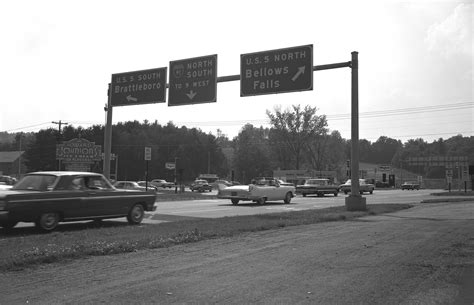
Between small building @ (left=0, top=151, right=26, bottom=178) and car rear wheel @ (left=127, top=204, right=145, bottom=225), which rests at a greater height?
small building @ (left=0, top=151, right=26, bottom=178)

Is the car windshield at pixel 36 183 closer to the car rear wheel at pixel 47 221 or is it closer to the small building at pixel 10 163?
the car rear wheel at pixel 47 221

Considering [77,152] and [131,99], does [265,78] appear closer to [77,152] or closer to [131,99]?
[131,99]

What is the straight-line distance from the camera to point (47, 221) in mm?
12438

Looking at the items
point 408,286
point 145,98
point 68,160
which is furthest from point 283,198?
point 408,286

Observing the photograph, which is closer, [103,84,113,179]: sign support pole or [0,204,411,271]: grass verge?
[0,204,411,271]: grass verge

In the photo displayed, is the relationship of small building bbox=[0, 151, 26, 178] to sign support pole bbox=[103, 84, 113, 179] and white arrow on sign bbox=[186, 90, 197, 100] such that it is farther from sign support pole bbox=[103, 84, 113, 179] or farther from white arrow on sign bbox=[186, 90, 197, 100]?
white arrow on sign bbox=[186, 90, 197, 100]

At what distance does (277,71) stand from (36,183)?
12.4 metres

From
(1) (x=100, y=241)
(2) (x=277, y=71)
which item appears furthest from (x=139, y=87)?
(1) (x=100, y=241)

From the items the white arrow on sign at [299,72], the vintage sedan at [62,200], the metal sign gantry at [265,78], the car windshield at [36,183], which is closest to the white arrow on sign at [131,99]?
the metal sign gantry at [265,78]

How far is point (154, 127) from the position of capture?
449 feet

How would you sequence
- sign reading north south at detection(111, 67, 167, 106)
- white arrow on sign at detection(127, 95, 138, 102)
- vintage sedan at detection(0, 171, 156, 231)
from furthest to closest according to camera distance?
white arrow on sign at detection(127, 95, 138, 102) → sign reading north south at detection(111, 67, 167, 106) → vintage sedan at detection(0, 171, 156, 231)

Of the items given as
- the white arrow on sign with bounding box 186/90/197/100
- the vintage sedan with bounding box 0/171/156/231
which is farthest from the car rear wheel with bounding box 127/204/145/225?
the white arrow on sign with bounding box 186/90/197/100

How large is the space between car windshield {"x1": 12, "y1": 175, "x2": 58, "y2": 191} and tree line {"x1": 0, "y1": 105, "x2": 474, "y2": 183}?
65843mm

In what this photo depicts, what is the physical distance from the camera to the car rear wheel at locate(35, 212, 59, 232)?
1227 centimetres
